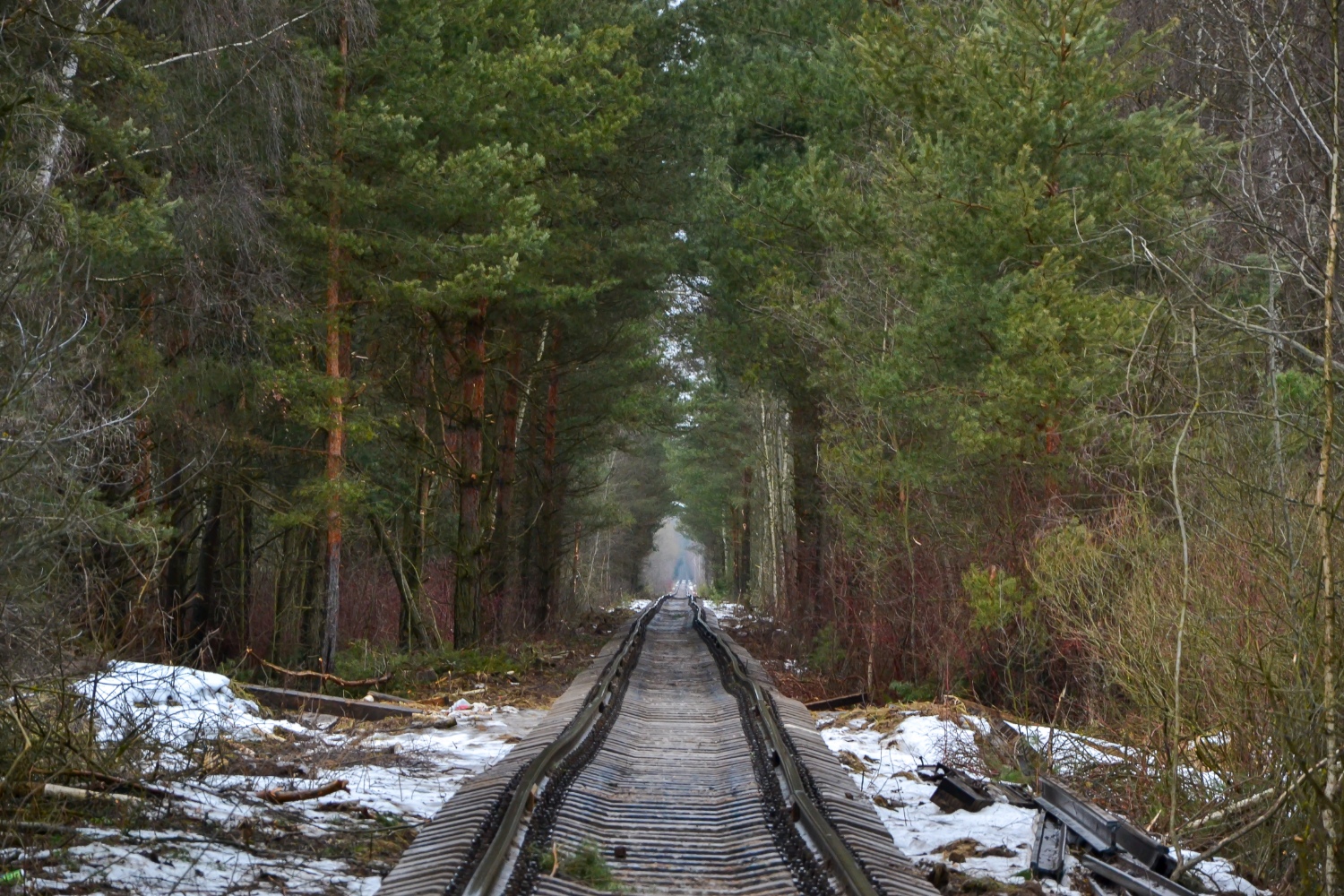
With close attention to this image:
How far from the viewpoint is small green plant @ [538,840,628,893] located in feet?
20.5

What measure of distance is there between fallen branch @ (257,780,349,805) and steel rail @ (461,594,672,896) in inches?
47.7

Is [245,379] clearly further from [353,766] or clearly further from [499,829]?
[499,829]

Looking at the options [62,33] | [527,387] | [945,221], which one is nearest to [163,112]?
[62,33]

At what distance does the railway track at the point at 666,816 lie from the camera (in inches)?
239

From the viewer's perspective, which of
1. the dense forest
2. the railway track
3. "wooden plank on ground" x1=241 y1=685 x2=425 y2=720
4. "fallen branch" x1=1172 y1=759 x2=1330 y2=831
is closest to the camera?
the railway track

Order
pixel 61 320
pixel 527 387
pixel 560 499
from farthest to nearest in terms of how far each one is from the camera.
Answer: pixel 560 499
pixel 527 387
pixel 61 320

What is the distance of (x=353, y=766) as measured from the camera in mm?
9391

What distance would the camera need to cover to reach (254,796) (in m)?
7.85

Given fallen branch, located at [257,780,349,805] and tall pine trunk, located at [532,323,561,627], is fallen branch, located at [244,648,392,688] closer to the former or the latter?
fallen branch, located at [257,780,349,805]

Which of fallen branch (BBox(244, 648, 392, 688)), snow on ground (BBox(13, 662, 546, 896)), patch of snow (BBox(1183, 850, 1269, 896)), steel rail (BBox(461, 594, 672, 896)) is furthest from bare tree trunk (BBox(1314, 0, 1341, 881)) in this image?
fallen branch (BBox(244, 648, 392, 688))

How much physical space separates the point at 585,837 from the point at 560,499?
2343 cm

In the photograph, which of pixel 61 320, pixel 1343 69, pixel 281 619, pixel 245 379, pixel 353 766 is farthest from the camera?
pixel 281 619

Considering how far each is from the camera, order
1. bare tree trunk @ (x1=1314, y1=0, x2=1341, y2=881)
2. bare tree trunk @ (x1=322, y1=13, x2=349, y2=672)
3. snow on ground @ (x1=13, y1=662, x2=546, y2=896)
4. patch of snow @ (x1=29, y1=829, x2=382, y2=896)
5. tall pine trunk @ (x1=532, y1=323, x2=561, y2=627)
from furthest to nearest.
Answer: tall pine trunk @ (x1=532, y1=323, x2=561, y2=627) < bare tree trunk @ (x1=322, y1=13, x2=349, y2=672) < snow on ground @ (x1=13, y1=662, x2=546, y2=896) < bare tree trunk @ (x1=1314, y1=0, x2=1341, y2=881) < patch of snow @ (x1=29, y1=829, x2=382, y2=896)

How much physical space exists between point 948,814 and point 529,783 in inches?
110
